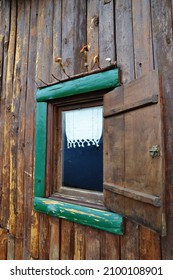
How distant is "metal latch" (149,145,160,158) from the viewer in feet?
4.09

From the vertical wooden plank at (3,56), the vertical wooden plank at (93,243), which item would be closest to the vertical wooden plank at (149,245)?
the vertical wooden plank at (93,243)

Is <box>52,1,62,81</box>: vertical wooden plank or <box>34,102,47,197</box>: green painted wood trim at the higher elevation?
<box>52,1,62,81</box>: vertical wooden plank

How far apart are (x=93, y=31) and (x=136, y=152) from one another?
4.32 feet

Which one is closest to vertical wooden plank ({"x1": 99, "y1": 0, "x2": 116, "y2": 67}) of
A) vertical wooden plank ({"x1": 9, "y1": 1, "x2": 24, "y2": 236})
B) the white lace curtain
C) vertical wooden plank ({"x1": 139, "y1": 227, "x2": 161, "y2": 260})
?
the white lace curtain

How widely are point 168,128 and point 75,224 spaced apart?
1232 mm

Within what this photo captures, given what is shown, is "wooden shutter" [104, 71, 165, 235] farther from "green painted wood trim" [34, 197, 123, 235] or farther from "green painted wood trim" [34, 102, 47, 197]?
"green painted wood trim" [34, 102, 47, 197]

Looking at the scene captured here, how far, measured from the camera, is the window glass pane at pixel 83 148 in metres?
1.93

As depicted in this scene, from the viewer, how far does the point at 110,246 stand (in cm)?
173

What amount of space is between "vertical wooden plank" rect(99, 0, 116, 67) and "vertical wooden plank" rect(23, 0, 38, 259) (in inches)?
35.3

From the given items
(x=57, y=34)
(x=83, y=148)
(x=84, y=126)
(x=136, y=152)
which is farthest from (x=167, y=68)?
(x=57, y=34)

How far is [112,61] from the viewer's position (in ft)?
5.99

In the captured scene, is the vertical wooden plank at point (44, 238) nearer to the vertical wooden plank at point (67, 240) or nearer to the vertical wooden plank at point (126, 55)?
the vertical wooden plank at point (67, 240)

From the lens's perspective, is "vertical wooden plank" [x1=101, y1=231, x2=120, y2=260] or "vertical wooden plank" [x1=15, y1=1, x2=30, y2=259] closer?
"vertical wooden plank" [x1=101, y1=231, x2=120, y2=260]
